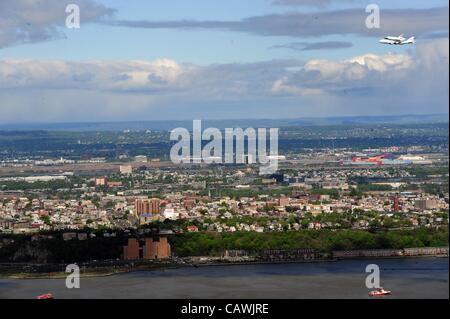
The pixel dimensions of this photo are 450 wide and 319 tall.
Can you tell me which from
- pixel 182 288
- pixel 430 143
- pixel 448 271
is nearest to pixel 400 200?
pixel 448 271

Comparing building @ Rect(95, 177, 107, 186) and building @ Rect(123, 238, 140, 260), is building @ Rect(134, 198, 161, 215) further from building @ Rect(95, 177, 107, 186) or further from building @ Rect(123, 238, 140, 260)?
building @ Rect(95, 177, 107, 186)

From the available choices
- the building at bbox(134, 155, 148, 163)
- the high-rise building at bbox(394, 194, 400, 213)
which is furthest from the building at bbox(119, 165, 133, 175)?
the high-rise building at bbox(394, 194, 400, 213)

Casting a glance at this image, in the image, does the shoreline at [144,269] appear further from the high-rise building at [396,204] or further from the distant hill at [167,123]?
the distant hill at [167,123]

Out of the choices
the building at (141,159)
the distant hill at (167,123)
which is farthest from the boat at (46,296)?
the distant hill at (167,123)

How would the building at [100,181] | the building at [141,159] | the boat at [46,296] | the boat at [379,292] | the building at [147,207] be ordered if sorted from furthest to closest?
1. the building at [141,159]
2. the building at [100,181]
3. the building at [147,207]
4. the boat at [46,296]
5. the boat at [379,292]

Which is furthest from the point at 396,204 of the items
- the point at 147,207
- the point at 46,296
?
the point at 46,296

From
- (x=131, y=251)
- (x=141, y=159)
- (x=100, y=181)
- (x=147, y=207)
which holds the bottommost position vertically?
(x=131, y=251)

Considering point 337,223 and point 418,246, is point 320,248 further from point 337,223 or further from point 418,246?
point 337,223

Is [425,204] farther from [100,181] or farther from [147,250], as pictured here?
[100,181]

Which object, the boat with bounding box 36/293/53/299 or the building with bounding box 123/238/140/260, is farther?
the building with bounding box 123/238/140/260
